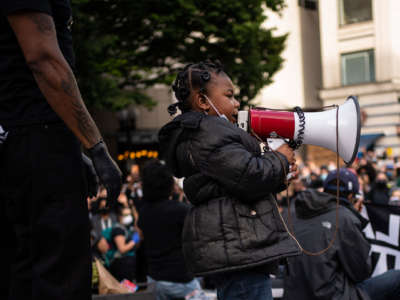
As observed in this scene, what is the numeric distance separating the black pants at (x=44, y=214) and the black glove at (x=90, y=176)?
0.20m

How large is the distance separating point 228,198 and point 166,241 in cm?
270

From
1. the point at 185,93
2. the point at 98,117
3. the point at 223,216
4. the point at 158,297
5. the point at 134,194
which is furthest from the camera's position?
the point at 98,117

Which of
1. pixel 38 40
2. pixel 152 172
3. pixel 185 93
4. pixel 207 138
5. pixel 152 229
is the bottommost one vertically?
pixel 152 229

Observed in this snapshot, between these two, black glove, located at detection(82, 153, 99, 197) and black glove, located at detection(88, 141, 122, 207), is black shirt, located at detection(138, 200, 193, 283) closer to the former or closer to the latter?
black glove, located at detection(82, 153, 99, 197)

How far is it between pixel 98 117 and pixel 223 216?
21.1 meters

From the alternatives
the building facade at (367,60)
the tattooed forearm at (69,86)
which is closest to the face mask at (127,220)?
the tattooed forearm at (69,86)

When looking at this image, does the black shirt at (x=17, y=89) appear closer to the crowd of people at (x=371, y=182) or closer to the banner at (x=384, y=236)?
the banner at (x=384, y=236)

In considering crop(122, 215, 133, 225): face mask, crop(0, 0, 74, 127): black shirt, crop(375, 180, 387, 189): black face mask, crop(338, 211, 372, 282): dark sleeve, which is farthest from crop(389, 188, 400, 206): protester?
crop(0, 0, 74, 127): black shirt

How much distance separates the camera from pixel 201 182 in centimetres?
251

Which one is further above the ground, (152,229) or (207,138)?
(207,138)

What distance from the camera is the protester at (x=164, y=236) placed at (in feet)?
16.3

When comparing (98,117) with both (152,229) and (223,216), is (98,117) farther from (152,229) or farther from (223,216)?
(223,216)

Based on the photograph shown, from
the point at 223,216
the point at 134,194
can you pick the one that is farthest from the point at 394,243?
the point at 134,194

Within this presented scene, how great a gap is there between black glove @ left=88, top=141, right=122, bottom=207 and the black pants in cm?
9
